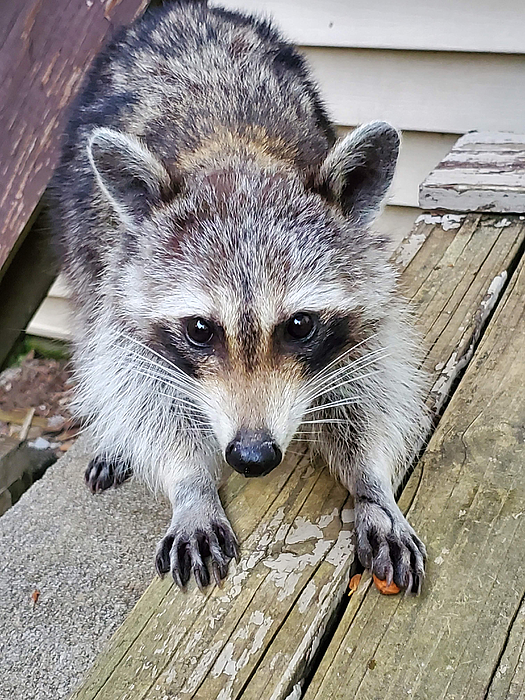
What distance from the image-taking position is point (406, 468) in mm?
1756

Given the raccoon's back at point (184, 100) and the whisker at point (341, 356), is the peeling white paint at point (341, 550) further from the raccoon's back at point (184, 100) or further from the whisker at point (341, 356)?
the raccoon's back at point (184, 100)

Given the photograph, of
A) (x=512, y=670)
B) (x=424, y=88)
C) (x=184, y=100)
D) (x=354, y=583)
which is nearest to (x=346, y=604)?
(x=354, y=583)

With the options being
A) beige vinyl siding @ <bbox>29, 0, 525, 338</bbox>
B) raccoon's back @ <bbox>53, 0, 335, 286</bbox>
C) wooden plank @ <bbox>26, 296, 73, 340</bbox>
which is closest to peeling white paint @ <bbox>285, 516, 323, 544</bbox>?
raccoon's back @ <bbox>53, 0, 335, 286</bbox>

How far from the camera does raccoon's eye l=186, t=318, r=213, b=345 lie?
1689 mm

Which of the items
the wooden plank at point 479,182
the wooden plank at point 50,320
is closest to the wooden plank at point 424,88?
the wooden plank at point 479,182

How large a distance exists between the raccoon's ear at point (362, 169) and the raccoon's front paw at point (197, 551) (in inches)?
33.4

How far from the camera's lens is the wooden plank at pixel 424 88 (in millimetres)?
3352

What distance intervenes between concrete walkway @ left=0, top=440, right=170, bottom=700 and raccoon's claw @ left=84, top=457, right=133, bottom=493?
0.09ft

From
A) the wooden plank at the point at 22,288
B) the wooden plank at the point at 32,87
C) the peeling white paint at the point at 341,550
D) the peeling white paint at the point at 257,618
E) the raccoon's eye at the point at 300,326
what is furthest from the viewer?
the wooden plank at the point at 22,288

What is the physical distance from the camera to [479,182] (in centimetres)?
263

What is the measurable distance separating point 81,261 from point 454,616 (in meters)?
1.74

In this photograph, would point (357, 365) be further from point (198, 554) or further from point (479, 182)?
point (479, 182)

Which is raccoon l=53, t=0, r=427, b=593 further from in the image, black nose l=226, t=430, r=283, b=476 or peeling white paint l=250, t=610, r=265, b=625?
peeling white paint l=250, t=610, r=265, b=625

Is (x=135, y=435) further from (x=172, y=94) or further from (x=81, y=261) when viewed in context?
(x=172, y=94)
